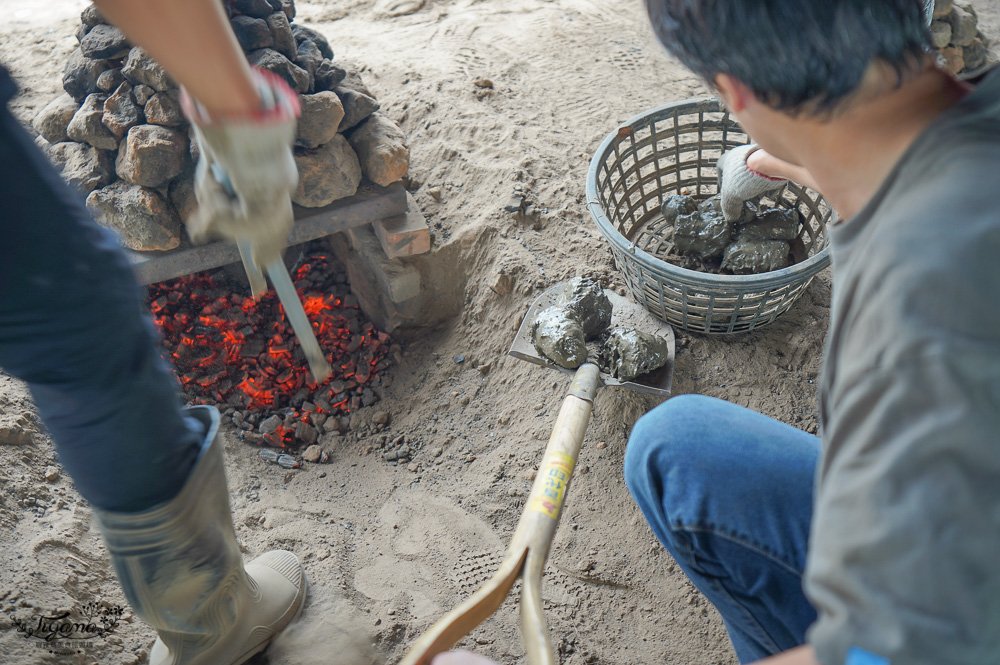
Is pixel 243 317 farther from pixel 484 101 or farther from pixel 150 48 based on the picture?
pixel 150 48

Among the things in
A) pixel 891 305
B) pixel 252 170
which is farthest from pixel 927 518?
pixel 252 170

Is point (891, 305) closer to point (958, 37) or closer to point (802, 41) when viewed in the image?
point (802, 41)

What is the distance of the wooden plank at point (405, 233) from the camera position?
242cm

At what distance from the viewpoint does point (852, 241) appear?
0.75 metres

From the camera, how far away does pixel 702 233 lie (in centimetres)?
209

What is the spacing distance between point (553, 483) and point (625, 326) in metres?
0.84

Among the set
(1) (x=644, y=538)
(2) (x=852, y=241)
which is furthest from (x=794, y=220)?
(2) (x=852, y=241)

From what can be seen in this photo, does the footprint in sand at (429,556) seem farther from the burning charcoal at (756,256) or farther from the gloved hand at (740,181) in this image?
the gloved hand at (740,181)

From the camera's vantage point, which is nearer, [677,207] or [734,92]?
[734,92]

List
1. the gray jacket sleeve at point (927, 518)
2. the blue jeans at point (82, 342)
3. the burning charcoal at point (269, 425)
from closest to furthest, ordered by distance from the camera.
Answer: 1. the gray jacket sleeve at point (927, 518)
2. the blue jeans at point (82, 342)
3. the burning charcoal at point (269, 425)

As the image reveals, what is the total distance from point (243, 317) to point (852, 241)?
2.46 m

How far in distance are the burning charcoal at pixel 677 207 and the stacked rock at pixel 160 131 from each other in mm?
967

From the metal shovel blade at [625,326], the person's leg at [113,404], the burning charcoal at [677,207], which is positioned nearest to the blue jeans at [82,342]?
the person's leg at [113,404]

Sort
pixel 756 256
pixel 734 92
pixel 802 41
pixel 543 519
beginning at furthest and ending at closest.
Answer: pixel 756 256
pixel 543 519
pixel 734 92
pixel 802 41
